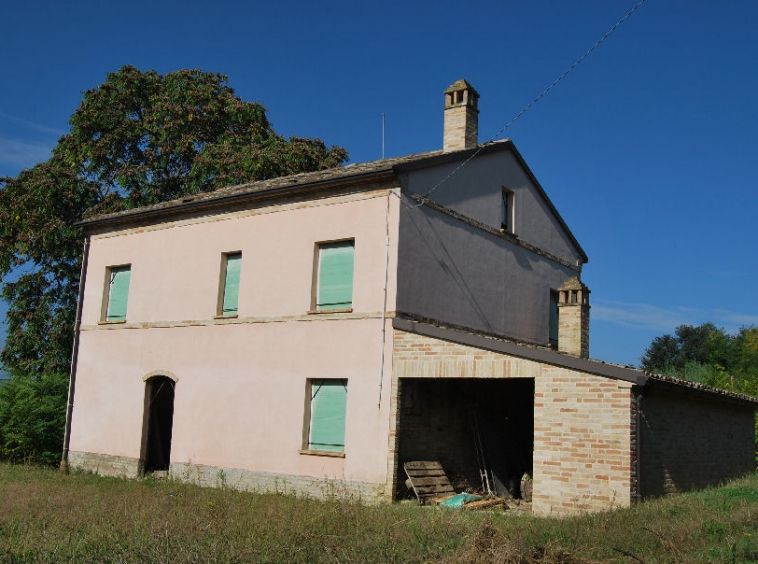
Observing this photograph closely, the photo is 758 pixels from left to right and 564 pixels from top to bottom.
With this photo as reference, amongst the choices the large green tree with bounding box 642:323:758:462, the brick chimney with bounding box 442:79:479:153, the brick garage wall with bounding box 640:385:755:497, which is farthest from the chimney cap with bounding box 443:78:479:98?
the large green tree with bounding box 642:323:758:462

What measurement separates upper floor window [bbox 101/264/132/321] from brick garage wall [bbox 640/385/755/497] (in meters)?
13.0

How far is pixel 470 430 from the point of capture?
1605 cm

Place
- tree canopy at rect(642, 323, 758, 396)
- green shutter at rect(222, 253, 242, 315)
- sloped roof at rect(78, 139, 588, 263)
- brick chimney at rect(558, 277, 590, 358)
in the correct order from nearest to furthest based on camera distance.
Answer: sloped roof at rect(78, 139, 588, 263) < green shutter at rect(222, 253, 242, 315) < brick chimney at rect(558, 277, 590, 358) < tree canopy at rect(642, 323, 758, 396)

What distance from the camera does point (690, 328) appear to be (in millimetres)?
49656

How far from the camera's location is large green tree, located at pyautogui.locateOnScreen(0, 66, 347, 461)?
81.8 ft

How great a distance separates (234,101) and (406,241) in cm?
1624

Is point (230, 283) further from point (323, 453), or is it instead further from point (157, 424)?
point (323, 453)

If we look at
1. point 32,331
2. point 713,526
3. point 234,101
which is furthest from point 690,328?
point 713,526

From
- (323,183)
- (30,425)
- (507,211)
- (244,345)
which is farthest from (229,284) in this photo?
(30,425)

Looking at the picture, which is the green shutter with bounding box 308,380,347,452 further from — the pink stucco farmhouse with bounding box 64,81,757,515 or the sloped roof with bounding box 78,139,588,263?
the sloped roof with bounding box 78,139,588,263

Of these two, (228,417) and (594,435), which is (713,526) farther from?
(228,417)

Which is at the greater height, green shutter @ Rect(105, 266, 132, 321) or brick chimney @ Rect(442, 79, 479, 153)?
brick chimney @ Rect(442, 79, 479, 153)

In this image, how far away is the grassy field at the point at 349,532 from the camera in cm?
752

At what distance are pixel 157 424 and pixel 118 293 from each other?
3544mm
